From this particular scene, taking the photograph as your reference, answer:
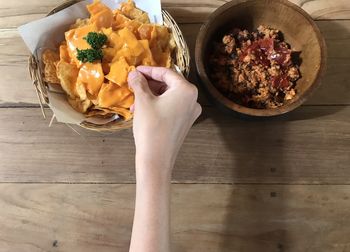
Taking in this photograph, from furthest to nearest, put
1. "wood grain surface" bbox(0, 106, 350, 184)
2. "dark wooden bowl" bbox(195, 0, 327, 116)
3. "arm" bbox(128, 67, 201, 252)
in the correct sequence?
"wood grain surface" bbox(0, 106, 350, 184)
"dark wooden bowl" bbox(195, 0, 327, 116)
"arm" bbox(128, 67, 201, 252)

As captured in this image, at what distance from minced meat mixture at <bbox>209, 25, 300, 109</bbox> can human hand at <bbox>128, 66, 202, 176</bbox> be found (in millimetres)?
178

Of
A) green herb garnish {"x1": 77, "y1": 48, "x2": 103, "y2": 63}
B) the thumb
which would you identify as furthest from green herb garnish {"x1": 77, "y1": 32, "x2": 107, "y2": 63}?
the thumb

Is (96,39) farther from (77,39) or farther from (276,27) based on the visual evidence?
(276,27)

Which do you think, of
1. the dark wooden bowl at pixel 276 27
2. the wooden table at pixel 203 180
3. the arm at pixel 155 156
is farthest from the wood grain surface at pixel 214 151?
the arm at pixel 155 156

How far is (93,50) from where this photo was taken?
0.95 m

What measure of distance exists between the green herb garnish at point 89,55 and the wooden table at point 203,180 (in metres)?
0.20

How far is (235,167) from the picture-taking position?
1033mm

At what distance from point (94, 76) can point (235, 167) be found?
399 millimetres

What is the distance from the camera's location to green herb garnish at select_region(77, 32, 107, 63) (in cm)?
95

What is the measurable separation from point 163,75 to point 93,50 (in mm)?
185

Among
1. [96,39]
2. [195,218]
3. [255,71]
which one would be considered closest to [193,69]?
[255,71]

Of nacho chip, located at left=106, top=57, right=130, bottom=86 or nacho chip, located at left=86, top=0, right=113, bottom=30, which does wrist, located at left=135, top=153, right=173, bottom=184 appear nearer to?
nacho chip, located at left=106, top=57, right=130, bottom=86

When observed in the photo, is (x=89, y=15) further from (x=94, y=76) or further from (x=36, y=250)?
(x=36, y=250)

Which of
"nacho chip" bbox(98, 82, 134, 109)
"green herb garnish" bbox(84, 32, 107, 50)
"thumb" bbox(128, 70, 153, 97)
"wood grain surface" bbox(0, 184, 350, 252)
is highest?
"green herb garnish" bbox(84, 32, 107, 50)
